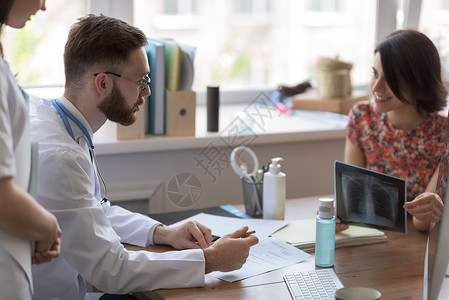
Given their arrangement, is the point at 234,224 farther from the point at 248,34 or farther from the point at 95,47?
the point at 248,34

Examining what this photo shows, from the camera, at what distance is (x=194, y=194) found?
7.97 ft

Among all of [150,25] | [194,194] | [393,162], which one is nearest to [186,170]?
[194,194]

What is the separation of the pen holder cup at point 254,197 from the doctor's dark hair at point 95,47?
0.62 metres

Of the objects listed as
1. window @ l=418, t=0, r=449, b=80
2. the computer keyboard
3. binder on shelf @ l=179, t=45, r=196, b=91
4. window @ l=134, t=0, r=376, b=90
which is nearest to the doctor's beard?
the computer keyboard

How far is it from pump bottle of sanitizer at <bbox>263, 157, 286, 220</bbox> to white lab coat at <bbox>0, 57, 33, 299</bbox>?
2.91ft

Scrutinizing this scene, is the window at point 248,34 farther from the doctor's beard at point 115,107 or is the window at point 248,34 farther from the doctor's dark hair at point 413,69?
the doctor's beard at point 115,107

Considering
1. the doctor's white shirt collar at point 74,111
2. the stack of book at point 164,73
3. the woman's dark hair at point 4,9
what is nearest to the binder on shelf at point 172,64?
the stack of book at point 164,73

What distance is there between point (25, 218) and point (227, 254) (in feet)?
1.86

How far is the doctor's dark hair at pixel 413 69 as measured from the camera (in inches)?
86.1

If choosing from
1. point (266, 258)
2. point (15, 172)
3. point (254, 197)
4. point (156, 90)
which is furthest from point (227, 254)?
point (156, 90)

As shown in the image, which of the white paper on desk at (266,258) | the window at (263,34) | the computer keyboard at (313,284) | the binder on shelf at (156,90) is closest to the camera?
the computer keyboard at (313,284)

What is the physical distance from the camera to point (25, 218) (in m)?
1.22

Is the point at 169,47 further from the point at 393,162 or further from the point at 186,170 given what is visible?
the point at 393,162

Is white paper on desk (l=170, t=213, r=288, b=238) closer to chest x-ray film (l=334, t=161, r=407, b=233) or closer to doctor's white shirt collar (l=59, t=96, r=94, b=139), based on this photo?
chest x-ray film (l=334, t=161, r=407, b=233)
